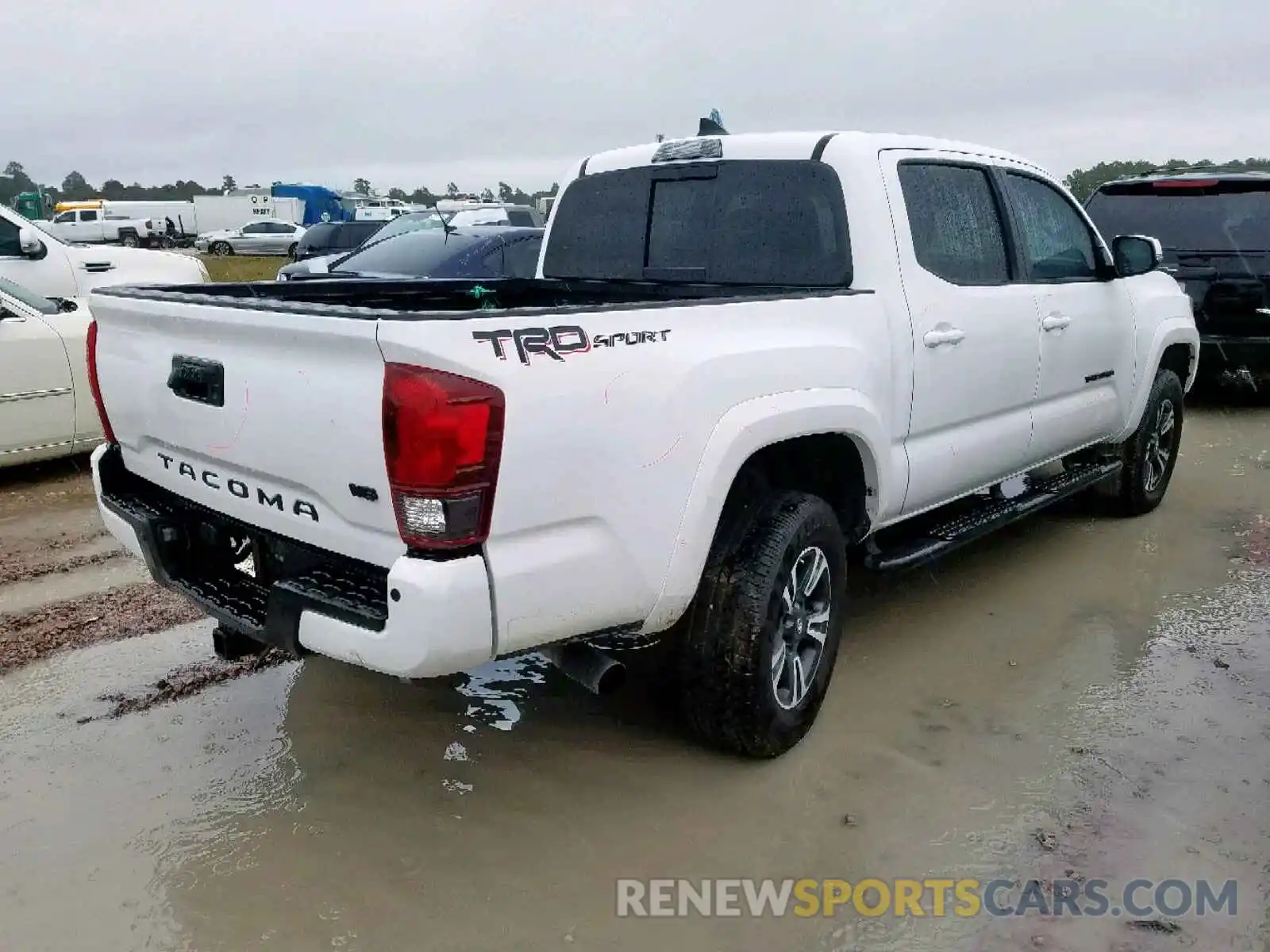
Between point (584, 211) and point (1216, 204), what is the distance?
19.9ft

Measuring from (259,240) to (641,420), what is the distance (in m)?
38.9

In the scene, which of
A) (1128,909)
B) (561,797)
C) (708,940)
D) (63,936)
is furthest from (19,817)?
(1128,909)

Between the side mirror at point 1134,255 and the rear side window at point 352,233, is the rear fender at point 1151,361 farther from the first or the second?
the rear side window at point 352,233

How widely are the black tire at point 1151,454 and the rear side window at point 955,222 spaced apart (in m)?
1.89

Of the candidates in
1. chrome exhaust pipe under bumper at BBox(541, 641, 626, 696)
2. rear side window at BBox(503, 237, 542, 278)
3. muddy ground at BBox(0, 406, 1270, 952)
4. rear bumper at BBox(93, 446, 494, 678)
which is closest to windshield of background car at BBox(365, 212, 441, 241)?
rear side window at BBox(503, 237, 542, 278)

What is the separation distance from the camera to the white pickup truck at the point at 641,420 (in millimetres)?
2537

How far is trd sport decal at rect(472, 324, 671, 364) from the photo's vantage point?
2.51 metres

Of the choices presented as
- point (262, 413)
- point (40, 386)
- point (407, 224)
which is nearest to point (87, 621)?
point (262, 413)

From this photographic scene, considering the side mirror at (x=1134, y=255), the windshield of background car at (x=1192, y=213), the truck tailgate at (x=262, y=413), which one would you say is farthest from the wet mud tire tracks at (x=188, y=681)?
the windshield of background car at (x=1192, y=213)

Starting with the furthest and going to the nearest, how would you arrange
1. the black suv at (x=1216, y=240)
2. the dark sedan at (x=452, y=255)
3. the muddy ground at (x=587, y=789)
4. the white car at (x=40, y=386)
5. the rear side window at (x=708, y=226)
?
the dark sedan at (x=452, y=255)
the black suv at (x=1216, y=240)
the white car at (x=40, y=386)
the rear side window at (x=708, y=226)
the muddy ground at (x=587, y=789)

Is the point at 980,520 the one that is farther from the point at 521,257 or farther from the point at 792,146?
the point at 521,257

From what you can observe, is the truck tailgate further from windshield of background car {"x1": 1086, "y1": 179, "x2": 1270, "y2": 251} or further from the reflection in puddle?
windshield of background car {"x1": 1086, "y1": 179, "x2": 1270, "y2": 251}

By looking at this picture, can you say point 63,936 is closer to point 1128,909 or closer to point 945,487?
point 1128,909

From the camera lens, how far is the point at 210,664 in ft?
13.6
